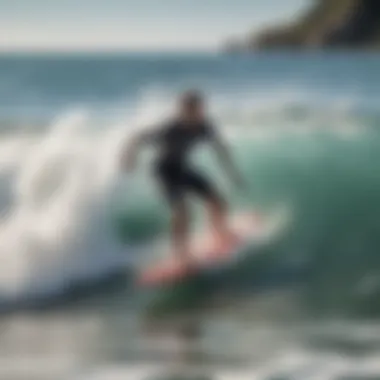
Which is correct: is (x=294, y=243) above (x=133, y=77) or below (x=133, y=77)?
below

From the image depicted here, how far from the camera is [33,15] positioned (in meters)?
0.85

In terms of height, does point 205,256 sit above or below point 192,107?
below

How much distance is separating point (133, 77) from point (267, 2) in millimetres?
175

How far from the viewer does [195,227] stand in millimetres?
822

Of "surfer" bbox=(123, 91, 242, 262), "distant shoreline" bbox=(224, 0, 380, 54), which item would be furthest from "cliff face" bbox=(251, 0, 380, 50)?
"surfer" bbox=(123, 91, 242, 262)

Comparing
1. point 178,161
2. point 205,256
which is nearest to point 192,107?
point 178,161

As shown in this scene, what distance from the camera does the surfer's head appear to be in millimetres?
826

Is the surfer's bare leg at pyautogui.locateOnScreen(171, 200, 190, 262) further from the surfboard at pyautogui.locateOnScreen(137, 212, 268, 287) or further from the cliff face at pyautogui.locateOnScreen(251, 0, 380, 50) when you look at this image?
the cliff face at pyautogui.locateOnScreen(251, 0, 380, 50)

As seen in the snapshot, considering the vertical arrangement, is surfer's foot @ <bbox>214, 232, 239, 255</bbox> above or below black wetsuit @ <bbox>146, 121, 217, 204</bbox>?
below

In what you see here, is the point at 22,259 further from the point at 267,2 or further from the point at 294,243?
the point at 267,2

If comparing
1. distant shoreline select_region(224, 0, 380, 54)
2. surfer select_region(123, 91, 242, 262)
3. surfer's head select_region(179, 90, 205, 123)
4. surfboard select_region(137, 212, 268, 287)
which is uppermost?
distant shoreline select_region(224, 0, 380, 54)

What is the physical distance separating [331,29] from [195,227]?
273mm

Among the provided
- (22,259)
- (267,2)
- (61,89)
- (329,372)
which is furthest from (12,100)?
(329,372)

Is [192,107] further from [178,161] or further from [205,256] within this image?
[205,256]
